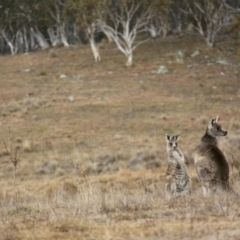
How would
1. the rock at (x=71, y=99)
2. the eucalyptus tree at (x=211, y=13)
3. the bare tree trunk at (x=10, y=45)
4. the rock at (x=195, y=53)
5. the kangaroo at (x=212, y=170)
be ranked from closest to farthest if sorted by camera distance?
the kangaroo at (x=212, y=170)
the rock at (x=71, y=99)
the rock at (x=195, y=53)
the eucalyptus tree at (x=211, y=13)
the bare tree trunk at (x=10, y=45)

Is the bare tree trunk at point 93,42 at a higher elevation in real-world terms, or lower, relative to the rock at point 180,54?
higher

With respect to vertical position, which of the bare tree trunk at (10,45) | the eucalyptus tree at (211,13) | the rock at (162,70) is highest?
the eucalyptus tree at (211,13)

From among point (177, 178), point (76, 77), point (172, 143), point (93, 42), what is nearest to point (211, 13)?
point (93, 42)

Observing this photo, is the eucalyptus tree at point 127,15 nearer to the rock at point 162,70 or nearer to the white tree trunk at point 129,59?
the white tree trunk at point 129,59

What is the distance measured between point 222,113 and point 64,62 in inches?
925

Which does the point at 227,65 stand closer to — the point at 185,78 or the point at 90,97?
the point at 185,78

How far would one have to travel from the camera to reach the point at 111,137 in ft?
92.0

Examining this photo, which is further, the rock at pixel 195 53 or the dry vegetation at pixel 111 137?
the rock at pixel 195 53

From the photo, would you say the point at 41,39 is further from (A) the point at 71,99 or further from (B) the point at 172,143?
(B) the point at 172,143

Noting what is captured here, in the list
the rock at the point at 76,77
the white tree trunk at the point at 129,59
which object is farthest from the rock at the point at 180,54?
the rock at the point at 76,77

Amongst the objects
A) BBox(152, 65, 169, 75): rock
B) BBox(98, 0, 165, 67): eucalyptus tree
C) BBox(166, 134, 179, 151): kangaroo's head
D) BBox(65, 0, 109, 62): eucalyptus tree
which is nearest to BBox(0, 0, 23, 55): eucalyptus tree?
BBox(65, 0, 109, 62): eucalyptus tree

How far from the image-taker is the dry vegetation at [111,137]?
7.78 m

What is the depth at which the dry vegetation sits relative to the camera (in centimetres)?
778

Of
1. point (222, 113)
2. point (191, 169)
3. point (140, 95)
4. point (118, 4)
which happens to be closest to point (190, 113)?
point (222, 113)
